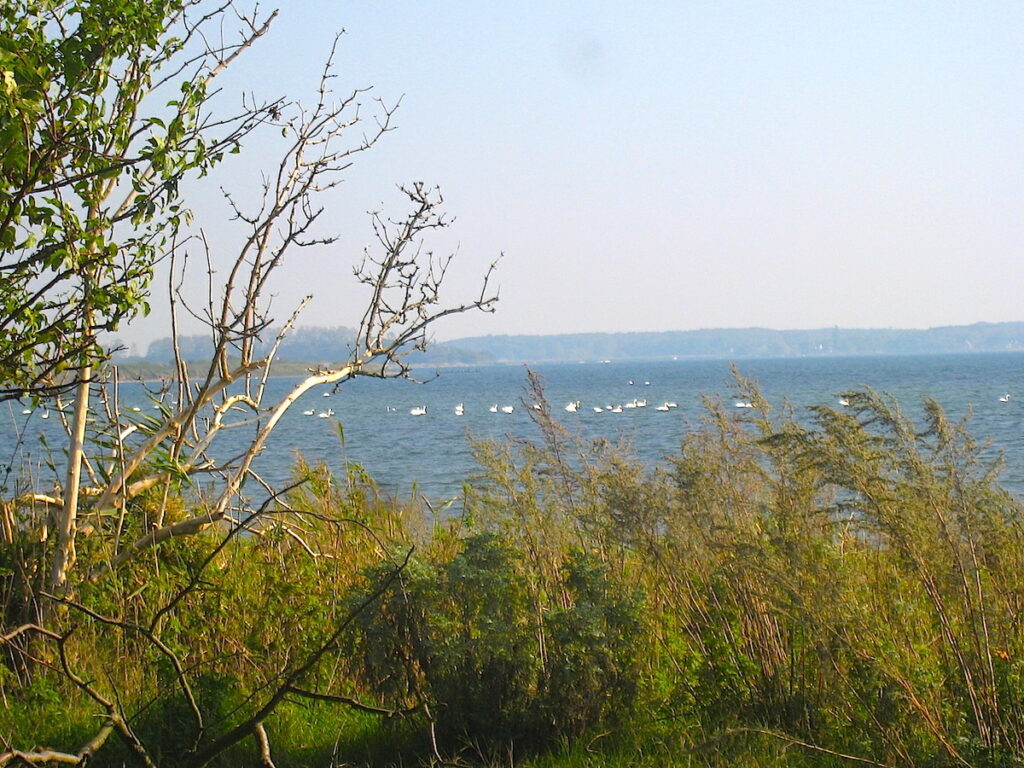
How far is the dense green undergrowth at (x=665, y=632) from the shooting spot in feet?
13.2

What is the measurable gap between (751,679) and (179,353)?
342 centimetres

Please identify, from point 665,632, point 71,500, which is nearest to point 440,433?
point 71,500

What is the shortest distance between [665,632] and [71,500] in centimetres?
308

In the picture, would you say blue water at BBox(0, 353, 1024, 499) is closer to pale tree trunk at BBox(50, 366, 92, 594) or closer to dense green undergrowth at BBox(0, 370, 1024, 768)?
pale tree trunk at BBox(50, 366, 92, 594)

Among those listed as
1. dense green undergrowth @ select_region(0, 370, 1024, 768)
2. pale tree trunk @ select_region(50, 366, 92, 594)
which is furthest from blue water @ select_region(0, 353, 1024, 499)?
dense green undergrowth @ select_region(0, 370, 1024, 768)

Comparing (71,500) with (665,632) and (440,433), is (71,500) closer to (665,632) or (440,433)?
(665,632)

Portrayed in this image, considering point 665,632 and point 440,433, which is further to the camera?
point 440,433

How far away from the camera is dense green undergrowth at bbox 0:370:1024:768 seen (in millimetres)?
4035

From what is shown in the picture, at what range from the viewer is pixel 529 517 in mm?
4941

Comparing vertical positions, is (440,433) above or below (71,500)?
below

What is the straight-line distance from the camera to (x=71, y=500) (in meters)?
5.31

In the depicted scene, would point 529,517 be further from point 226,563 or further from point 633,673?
point 226,563

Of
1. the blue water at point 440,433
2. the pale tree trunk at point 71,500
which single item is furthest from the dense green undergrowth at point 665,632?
the blue water at point 440,433

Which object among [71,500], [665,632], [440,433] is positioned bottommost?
[440,433]
